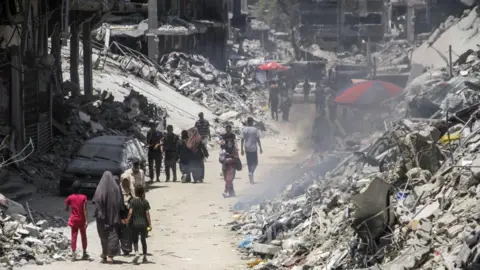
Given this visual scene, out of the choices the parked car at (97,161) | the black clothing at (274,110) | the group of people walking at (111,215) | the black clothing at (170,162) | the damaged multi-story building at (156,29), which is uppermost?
the damaged multi-story building at (156,29)

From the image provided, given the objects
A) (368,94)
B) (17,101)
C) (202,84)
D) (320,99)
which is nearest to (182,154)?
(17,101)

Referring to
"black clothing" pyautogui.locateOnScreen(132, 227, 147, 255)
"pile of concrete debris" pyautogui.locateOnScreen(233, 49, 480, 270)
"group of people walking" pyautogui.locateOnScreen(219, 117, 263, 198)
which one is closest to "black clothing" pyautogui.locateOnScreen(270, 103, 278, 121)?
"group of people walking" pyautogui.locateOnScreen(219, 117, 263, 198)

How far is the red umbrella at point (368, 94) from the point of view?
30.4 m

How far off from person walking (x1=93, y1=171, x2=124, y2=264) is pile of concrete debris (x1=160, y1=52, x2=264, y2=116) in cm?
2661

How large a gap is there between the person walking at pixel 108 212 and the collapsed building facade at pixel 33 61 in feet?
28.4

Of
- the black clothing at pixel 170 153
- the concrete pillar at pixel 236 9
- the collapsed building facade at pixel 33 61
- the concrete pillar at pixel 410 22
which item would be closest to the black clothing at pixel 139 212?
the collapsed building facade at pixel 33 61

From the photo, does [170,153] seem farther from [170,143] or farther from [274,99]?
[274,99]

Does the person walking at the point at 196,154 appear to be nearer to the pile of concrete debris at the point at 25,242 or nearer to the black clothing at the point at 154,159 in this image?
the black clothing at the point at 154,159

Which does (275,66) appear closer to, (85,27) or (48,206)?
(85,27)

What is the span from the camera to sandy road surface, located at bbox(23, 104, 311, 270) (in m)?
15.8

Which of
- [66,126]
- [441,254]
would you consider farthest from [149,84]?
[441,254]

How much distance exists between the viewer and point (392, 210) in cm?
1292

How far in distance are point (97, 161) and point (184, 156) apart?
3336 mm

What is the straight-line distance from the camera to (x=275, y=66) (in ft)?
184
